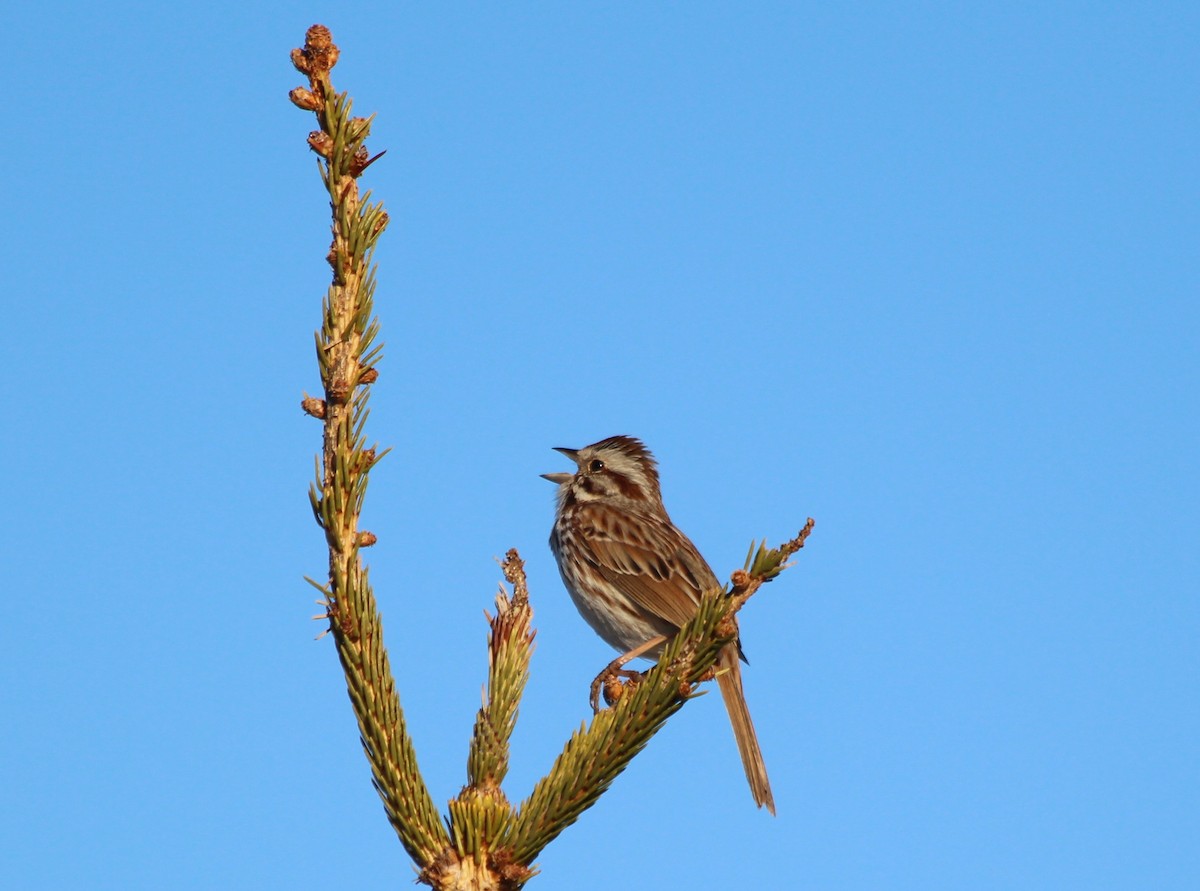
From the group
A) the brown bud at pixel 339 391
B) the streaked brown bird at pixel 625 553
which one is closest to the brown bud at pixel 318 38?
the brown bud at pixel 339 391

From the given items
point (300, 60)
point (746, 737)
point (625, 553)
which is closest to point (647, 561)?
point (625, 553)

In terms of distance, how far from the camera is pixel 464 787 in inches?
124

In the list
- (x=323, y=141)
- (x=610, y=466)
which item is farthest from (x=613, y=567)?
(x=323, y=141)

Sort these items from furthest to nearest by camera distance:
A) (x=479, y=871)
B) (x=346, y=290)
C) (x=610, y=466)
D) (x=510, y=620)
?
(x=610, y=466) → (x=510, y=620) → (x=346, y=290) → (x=479, y=871)

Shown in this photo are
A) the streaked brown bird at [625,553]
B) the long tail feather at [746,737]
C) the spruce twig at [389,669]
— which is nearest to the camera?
the spruce twig at [389,669]

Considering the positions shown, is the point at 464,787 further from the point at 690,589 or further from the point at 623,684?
the point at 690,589

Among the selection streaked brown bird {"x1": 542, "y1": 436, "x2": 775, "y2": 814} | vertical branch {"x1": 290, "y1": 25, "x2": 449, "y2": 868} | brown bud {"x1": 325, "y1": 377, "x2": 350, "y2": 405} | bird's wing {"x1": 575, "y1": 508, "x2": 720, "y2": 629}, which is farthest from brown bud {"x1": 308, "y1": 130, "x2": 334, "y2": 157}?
bird's wing {"x1": 575, "y1": 508, "x2": 720, "y2": 629}

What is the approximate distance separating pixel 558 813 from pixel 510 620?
0.62 meters

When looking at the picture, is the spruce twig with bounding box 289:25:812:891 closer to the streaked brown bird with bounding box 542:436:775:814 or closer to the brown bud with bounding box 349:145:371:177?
the brown bud with bounding box 349:145:371:177

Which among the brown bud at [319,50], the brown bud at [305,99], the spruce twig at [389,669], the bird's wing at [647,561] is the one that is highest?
the bird's wing at [647,561]

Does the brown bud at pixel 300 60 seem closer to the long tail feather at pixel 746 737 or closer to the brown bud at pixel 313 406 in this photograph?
the brown bud at pixel 313 406

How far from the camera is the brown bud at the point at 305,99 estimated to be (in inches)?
130

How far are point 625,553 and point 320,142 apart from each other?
580cm

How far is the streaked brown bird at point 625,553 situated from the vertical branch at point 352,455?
4576mm
